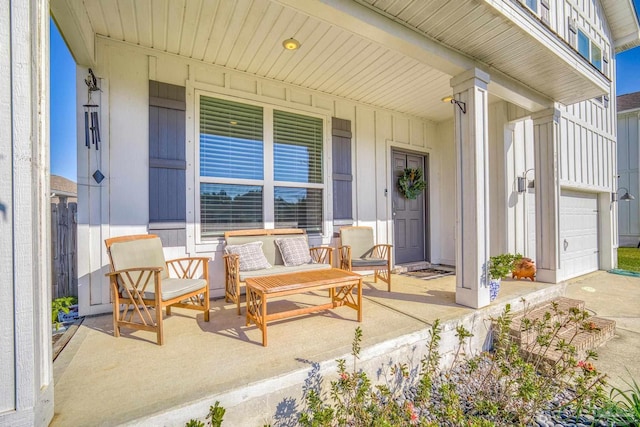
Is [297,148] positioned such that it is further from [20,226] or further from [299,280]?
[20,226]

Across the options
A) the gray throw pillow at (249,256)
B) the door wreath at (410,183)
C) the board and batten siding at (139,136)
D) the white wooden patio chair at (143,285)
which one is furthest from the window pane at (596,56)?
the white wooden patio chair at (143,285)

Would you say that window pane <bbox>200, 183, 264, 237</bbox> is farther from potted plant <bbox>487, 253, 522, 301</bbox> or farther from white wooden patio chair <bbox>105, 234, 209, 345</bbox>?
potted plant <bbox>487, 253, 522, 301</bbox>

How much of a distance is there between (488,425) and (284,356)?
4.01 feet

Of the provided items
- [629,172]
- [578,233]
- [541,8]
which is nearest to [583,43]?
[541,8]

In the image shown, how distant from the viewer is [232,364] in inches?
75.4

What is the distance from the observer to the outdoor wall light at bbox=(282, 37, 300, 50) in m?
3.02

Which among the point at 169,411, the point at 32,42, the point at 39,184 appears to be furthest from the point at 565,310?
the point at 32,42

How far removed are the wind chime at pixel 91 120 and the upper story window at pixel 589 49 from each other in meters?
7.21

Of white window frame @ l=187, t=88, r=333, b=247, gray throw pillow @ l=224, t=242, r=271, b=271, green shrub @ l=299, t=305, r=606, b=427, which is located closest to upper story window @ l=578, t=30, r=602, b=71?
white window frame @ l=187, t=88, r=333, b=247

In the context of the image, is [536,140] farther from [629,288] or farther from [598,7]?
[598,7]

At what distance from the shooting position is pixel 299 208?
4234mm

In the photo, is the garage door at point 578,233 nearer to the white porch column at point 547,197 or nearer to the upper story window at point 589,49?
the white porch column at point 547,197

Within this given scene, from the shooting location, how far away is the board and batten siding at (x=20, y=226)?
127cm

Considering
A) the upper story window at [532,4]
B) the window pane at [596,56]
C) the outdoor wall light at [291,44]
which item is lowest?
the outdoor wall light at [291,44]
